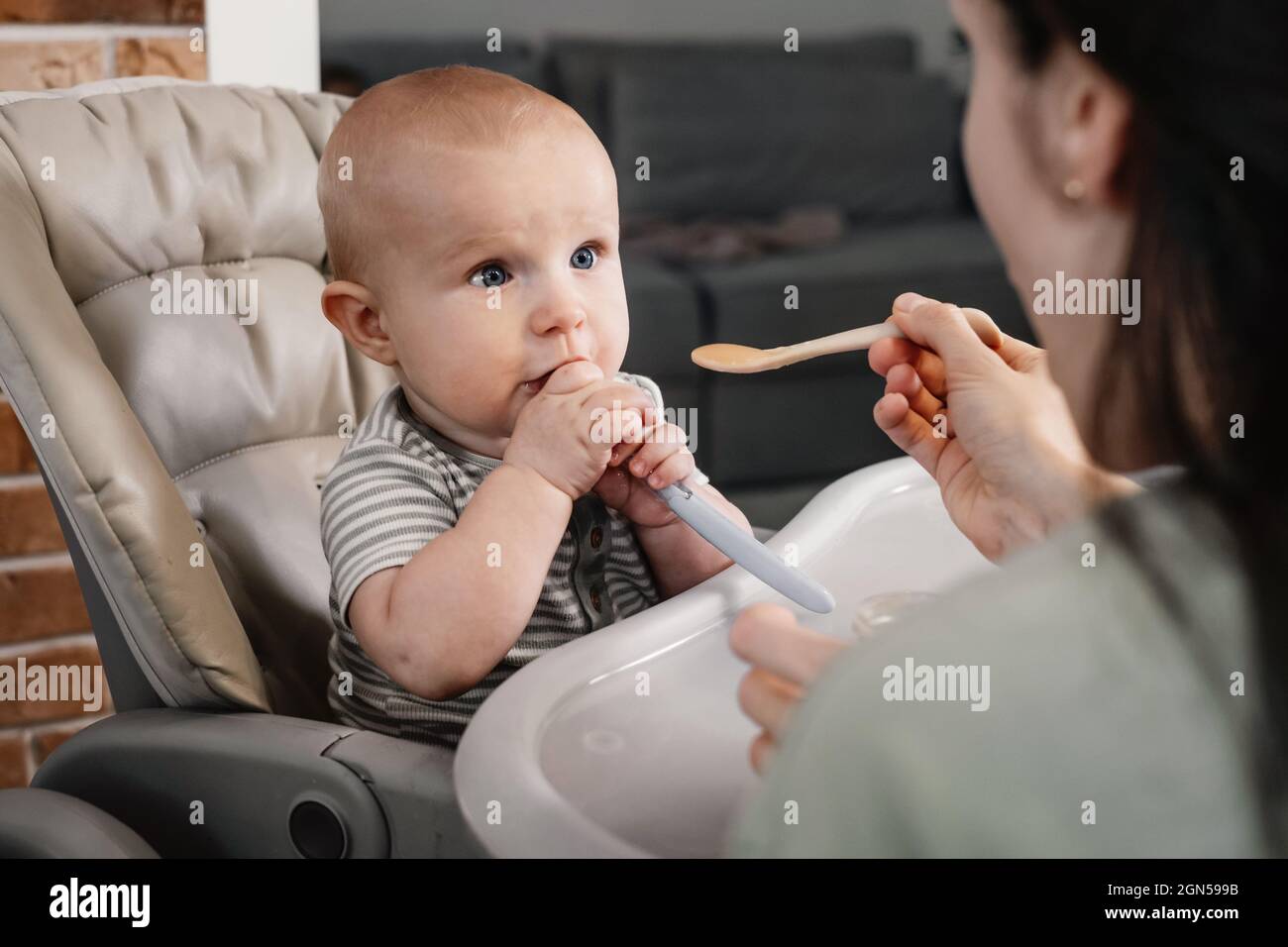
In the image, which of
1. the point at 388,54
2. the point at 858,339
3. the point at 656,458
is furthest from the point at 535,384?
the point at 388,54

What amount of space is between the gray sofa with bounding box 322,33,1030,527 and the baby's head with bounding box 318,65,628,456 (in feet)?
4.87

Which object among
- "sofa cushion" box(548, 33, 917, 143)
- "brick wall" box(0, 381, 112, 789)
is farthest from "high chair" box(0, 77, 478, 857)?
"sofa cushion" box(548, 33, 917, 143)

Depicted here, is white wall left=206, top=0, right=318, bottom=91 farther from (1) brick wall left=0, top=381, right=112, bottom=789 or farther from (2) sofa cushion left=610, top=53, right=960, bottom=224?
(2) sofa cushion left=610, top=53, right=960, bottom=224

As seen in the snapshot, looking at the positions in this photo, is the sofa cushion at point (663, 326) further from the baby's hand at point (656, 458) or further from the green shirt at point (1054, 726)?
the green shirt at point (1054, 726)

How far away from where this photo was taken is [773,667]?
498 millimetres

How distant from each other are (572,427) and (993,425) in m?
0.27

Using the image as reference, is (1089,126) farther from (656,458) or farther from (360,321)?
(360,321)

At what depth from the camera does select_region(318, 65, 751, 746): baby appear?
0.75 m

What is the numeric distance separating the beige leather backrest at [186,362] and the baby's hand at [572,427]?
232mm

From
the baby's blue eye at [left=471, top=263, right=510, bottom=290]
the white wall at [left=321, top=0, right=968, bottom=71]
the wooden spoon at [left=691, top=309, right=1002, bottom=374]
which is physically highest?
the white wall at [left=321, top=0, right=968, bottom=71]

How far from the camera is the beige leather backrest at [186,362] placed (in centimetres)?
77
